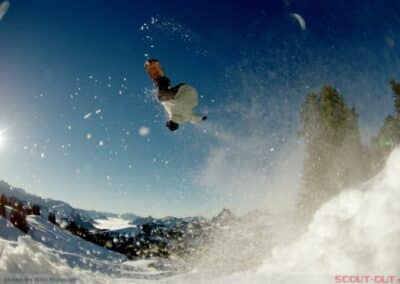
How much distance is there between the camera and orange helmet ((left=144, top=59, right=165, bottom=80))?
7.79m

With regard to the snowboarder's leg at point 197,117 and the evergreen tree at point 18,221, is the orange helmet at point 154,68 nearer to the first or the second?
the snowboarder's leg at point 197,117

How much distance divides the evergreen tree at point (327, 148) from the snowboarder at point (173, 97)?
1497 centimetres

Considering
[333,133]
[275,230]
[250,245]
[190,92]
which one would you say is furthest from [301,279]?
[333,133]

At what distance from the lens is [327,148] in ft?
72.9

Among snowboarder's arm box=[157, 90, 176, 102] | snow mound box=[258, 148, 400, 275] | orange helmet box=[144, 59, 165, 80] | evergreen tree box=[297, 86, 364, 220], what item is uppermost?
evergreen tree box=[297, 86, 364, 220]

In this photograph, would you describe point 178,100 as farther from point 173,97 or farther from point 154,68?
point 154,68

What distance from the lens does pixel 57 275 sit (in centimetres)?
487

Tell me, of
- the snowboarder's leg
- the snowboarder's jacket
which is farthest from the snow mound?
the snowboarder's jacket

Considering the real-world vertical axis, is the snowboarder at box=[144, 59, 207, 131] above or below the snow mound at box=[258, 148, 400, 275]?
above

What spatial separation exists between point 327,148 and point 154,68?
17571 millimetres

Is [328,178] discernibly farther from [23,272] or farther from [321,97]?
[23,272]

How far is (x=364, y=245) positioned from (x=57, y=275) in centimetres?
456

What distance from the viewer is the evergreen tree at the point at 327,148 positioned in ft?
69.4

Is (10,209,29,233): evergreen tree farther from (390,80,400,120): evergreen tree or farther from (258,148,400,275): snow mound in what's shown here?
(390,80,400,120): evergreen tree
